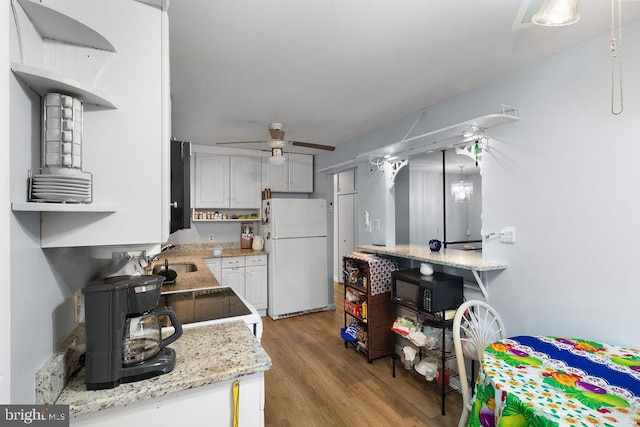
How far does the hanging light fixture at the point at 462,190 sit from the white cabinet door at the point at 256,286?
272 centimetres

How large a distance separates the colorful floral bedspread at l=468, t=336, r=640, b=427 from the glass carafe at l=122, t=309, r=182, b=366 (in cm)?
130

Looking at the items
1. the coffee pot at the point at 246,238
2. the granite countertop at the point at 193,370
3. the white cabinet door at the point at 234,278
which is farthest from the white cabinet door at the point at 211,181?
the granite countertop at the point at 193,370

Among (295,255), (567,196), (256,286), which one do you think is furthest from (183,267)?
(567,196)

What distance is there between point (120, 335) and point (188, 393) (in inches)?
12.5

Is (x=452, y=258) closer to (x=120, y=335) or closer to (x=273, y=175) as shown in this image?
(x=120, y=335)

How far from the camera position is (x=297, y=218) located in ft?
14.3

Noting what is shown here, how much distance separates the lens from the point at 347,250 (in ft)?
18.9

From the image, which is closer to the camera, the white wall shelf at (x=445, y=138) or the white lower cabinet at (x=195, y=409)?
the white lower cabinet at (x=195, y=409)

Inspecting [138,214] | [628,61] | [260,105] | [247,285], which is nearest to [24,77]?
[138,214]

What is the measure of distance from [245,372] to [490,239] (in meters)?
2.01

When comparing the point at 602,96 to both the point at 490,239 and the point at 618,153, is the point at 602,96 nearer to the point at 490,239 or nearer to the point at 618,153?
the point at 618,153

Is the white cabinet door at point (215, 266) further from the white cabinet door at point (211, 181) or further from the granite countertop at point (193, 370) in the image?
the granite countertop at point (193, 370)

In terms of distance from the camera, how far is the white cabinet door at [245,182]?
454 cm

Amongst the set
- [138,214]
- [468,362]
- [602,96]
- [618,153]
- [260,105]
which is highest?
[260,105]
